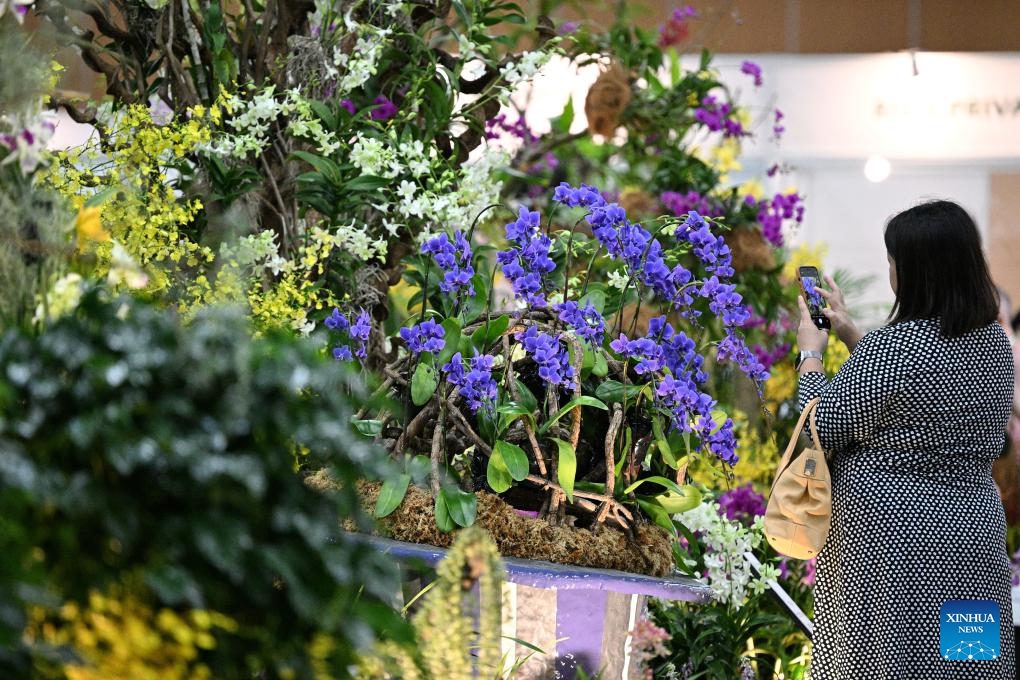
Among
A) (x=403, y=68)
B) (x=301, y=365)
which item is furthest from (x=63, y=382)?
(x=403, y=68)

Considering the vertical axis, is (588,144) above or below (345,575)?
above

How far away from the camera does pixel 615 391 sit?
184 cm

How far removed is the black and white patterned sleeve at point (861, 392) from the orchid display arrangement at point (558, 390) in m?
0.29

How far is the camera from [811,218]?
18.4ft

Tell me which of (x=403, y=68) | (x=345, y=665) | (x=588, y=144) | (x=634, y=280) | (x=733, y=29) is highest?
(x=733, y=29)

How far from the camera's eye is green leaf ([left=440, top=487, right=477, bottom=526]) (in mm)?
1717

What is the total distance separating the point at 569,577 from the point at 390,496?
301mm

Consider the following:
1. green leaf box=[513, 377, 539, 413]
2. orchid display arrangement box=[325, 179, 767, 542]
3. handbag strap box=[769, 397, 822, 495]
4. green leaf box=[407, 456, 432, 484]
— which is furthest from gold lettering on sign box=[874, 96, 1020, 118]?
green leaf box=[407, 456, 432, 484]

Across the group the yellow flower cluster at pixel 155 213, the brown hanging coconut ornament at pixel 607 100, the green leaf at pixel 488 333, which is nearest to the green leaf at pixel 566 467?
the green leaf at pixel 488 333

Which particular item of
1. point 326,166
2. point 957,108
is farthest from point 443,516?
point 957,108

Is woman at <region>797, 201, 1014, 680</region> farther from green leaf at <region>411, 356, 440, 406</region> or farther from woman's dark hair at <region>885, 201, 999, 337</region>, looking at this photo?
green leaf at <region>411, 356, 440, 406</region>

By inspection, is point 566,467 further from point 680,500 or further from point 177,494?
point 177,494

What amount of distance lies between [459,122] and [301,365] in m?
1.62

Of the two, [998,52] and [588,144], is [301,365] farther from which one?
A: [998,52]
